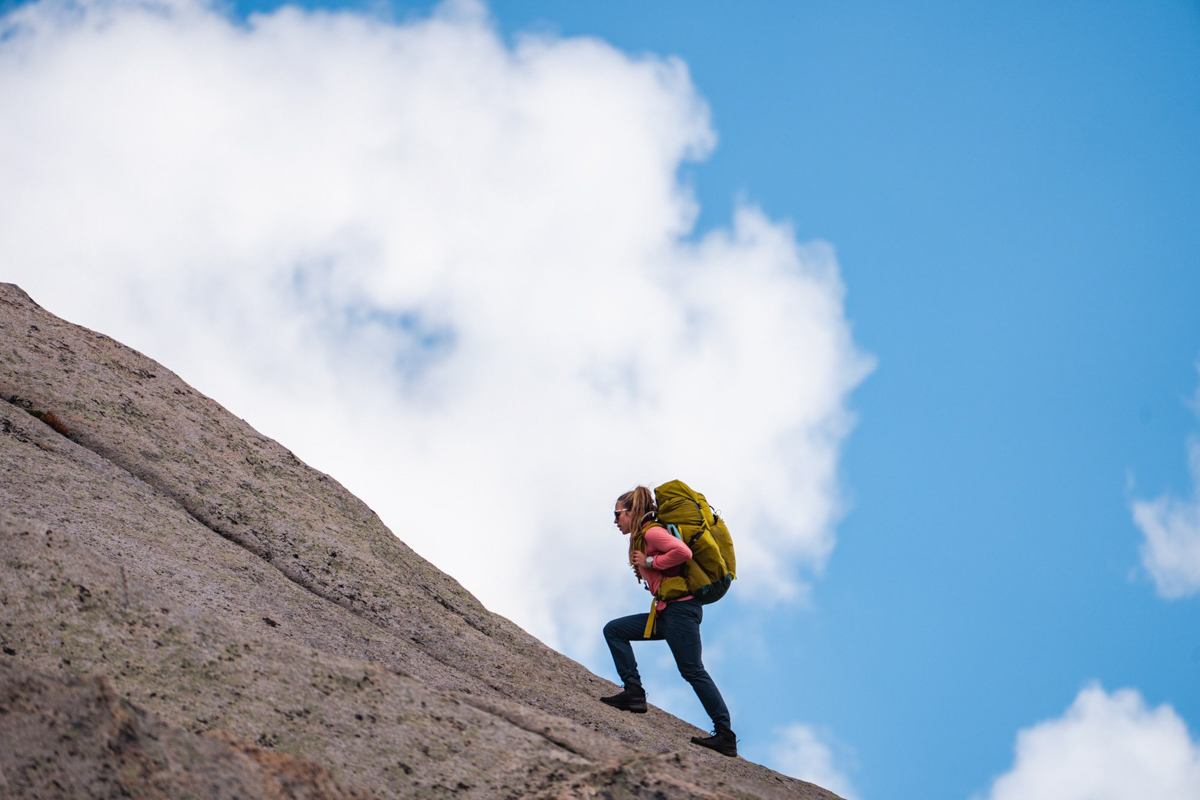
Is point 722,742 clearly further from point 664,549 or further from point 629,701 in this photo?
point 664,549

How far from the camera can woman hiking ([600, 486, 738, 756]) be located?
38.5ft

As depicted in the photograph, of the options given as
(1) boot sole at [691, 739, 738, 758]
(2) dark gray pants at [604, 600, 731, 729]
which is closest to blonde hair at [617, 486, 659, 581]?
(2) dark gray pants at [604, 600, 731, 729]

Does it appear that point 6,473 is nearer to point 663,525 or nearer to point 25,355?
point 25,355

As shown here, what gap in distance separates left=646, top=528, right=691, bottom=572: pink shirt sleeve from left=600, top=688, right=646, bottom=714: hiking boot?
2130 millimetres

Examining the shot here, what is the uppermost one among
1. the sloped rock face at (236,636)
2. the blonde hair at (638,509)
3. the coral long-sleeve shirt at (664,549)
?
the blonde hair at (638,509)

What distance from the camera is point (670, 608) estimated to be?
1212cm

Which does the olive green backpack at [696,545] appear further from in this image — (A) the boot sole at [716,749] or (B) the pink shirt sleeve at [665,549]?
(A) the boot sole at [716,749]

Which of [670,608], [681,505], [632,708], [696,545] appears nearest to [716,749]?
[632,708]

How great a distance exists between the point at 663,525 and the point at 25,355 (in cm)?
992

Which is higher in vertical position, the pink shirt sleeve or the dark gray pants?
the pink shirt sleeve

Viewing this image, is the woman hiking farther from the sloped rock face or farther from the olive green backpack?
the sloped rock face

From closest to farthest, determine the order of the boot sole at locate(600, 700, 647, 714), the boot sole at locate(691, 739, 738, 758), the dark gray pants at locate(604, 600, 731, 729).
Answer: the boot sole at locate(691, 739, 738, 758) < the dark gray pants at locate(604, 600, 731, 729) < the boot sole at locate(600, 700, 647, 714)

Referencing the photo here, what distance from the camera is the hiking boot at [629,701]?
12.8 meters

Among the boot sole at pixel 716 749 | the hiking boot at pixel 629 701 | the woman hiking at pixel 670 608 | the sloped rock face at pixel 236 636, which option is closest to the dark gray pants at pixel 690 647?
the woman hiking at pixel 670 608
